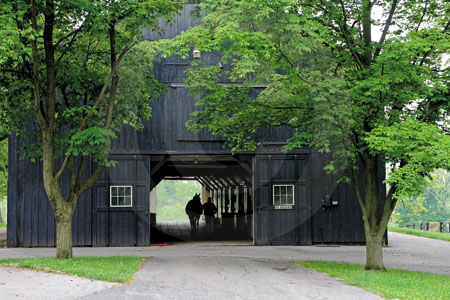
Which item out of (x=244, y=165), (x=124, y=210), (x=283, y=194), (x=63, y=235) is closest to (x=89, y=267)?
(x=63, y=235)

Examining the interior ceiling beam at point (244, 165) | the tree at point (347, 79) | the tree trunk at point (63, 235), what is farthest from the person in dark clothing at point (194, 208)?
the tree trunk at point (63, 235)

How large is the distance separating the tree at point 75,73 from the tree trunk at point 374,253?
6818 millimetres

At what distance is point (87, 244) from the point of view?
20.8 meters

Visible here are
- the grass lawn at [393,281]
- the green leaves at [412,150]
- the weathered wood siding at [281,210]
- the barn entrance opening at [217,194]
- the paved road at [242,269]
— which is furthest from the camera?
the barn entrance opening at [217,194]

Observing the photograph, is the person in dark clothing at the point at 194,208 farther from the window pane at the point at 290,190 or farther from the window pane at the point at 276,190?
the window pane at the point at 290,190

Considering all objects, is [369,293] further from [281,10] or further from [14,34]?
[14,34]

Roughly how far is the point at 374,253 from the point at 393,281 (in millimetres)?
2319

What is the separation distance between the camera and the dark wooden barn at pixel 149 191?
20.8 metres

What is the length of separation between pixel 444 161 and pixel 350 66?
3850mm

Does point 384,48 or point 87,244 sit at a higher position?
point 384,48

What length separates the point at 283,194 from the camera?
2167 centimetres

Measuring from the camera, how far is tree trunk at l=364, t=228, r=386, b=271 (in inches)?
562

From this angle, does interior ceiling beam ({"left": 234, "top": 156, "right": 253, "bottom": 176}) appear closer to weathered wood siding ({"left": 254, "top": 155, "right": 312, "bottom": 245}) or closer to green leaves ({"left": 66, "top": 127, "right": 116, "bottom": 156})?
weathered wood siding ({"left": 254, "top": 155, "right": 312, "bottom": 245})

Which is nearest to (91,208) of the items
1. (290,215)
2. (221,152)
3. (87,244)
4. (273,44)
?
(87,244)
